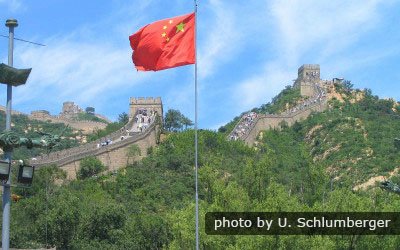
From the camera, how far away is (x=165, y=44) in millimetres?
23172

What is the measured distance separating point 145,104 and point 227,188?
59.8 meters

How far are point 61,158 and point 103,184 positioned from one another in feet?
17.5

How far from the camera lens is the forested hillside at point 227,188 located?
137 feet

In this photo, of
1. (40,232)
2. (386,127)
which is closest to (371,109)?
(386,127)

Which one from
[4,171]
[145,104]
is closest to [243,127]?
[145,104]

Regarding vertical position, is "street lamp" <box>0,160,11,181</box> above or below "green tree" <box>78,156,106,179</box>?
below

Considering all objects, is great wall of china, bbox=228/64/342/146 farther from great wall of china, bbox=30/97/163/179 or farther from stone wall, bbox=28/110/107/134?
stone wall, bbox=28/110/107/134

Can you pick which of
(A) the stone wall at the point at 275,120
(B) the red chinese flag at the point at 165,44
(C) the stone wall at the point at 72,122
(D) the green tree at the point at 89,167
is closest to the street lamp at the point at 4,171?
(B) the red chinese flag at the point at 165,44

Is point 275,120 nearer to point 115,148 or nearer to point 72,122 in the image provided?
point 115,148

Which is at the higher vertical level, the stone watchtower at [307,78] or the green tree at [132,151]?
the stone watchtower at [307,78]

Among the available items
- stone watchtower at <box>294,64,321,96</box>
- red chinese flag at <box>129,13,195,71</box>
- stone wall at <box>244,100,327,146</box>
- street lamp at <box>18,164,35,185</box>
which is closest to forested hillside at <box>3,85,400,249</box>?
stone wall at <box>244,100,327,146</box>

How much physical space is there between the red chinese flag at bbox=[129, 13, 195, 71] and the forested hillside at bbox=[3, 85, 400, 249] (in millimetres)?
15352

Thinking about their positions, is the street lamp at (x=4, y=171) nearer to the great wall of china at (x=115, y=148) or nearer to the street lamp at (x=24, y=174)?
the street lamp at (x=24, y=174)

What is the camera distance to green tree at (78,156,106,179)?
7888cm
